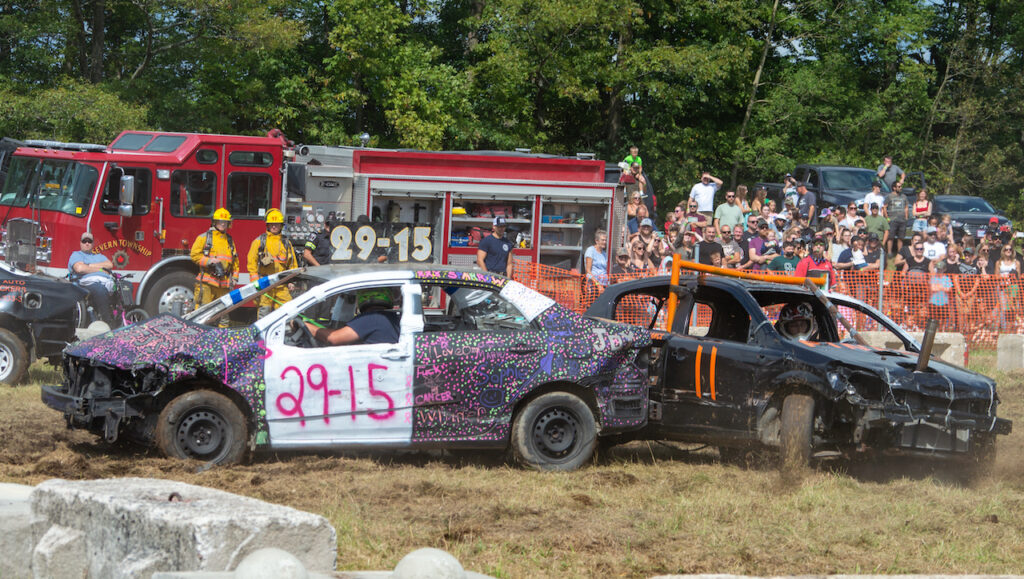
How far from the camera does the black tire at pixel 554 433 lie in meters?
9.11

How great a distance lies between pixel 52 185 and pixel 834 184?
17.6m

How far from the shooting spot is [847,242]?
754 inches


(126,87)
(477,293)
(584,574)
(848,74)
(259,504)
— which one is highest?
(848,74)

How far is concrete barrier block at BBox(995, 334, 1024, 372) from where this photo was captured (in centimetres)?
1653

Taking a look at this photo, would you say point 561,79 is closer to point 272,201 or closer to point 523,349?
point 272,201

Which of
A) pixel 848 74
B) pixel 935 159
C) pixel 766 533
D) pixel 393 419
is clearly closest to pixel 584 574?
pixel 766 533

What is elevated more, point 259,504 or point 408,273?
point 408,273

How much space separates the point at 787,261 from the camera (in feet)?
57.1

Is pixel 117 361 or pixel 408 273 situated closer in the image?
pixel 117 361

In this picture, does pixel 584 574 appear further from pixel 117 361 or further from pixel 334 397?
pixel 117 361

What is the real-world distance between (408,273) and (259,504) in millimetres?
3949

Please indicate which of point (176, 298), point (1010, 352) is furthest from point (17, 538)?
point (1010, 352)

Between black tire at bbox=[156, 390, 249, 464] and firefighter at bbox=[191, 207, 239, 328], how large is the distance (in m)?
6.31

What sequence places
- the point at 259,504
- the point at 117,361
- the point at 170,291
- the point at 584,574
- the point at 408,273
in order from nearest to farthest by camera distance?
the point at 259,504 → the point at 584,574 → the point at 117,361 → the point at 408,273 → the point at 170,291
